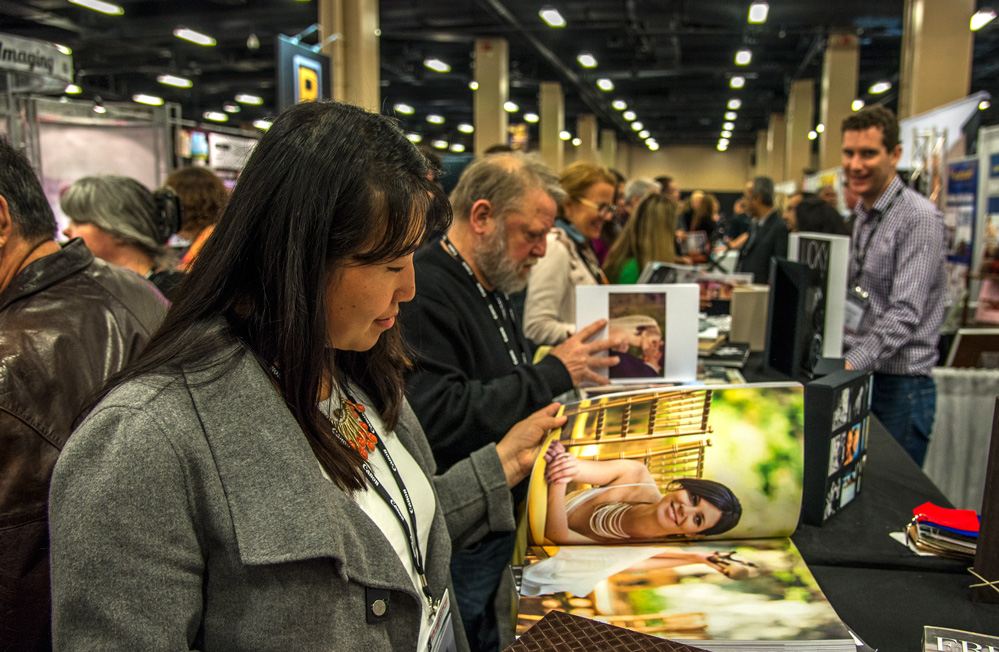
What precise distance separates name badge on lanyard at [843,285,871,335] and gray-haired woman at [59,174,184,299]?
2.33 metres

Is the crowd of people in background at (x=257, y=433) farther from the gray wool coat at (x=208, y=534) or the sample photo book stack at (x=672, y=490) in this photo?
the sample photo book stack at (x=672, y=490)

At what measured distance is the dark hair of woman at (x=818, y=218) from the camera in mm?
3401

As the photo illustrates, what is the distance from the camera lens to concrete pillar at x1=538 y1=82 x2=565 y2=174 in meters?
18.3

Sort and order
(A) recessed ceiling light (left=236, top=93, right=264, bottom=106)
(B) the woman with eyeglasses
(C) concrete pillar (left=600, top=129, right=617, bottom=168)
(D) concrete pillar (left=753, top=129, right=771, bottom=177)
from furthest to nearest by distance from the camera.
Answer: (C) concrete pillar (left=600, top=129, right=617, bottom=168) → (D) concrete pillar (left=753, top=129, right=771, bottom=177) → (A) recessed ceiling light (left=236, top=93, right=264, bottom=106) → (B) the woman with eyeglasses

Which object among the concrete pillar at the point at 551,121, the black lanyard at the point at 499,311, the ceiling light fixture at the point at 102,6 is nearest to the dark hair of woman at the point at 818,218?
the black lanyard at the point at 499,311

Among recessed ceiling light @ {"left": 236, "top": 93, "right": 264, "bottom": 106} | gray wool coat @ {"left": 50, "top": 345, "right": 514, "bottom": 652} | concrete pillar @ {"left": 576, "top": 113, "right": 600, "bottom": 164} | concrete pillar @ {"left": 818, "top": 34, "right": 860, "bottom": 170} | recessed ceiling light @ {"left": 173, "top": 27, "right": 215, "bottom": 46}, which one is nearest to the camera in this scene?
gray wool coat @ {"left": 50, "top": 345, "right": 514, "bottom": 652}

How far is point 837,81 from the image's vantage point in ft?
42.9

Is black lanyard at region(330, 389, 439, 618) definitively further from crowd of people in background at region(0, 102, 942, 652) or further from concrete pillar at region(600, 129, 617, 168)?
concrete pillar at region(600, 129, 617, 168)

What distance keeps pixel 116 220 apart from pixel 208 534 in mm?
2091

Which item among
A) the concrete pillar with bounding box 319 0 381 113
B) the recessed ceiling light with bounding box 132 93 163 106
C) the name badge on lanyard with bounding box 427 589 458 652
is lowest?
the name badge on lanyard with bounding box 427 589 458 652

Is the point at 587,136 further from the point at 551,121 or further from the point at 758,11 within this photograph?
the point at 758,11

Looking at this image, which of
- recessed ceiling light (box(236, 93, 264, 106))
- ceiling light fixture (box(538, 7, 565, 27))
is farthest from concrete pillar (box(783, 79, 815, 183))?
recessed ceiling light (box(236, 93, 264, 106))

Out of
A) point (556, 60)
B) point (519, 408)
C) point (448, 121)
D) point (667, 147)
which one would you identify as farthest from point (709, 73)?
point (519, 408)

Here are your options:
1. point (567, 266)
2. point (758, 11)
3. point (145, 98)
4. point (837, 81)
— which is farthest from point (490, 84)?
point (567, 266)
